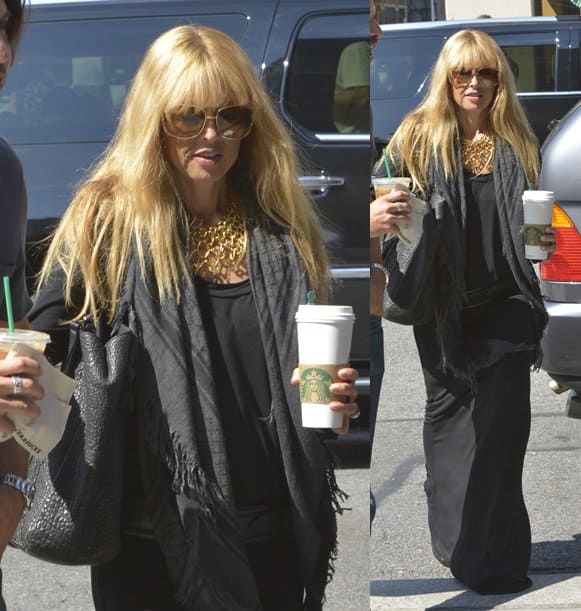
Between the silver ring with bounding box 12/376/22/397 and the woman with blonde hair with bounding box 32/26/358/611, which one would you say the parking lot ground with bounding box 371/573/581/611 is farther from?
the silver ring with bounding box 12/376/22/397

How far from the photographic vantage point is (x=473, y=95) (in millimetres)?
2818

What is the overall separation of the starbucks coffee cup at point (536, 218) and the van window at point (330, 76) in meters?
1.00

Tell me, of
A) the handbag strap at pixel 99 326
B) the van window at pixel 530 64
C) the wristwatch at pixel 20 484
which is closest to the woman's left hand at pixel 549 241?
the van window at pixel 530 64

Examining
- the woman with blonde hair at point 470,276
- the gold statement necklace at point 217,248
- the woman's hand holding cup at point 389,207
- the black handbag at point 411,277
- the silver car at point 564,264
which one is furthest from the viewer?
the silver car at point 564,264

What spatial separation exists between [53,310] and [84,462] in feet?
0.71

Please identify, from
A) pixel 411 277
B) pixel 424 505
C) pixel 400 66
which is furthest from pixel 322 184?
pixel 424 505

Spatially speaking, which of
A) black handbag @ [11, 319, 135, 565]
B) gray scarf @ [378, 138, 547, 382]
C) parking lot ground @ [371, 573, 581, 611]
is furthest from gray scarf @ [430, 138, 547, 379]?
black handbag @ [11, 319, 135, 565]

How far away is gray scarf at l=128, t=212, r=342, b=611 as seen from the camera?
180cm

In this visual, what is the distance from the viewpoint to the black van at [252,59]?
5.88ft

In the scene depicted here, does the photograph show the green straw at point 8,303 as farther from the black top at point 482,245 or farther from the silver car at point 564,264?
the silver car at point 564,264

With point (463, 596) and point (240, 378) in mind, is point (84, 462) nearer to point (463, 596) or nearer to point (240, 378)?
point (240, 378)

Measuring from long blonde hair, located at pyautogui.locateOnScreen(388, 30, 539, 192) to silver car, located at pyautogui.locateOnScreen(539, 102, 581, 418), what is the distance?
7 centimetres

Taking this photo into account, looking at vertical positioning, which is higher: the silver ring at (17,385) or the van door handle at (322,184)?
the van door handle at (322,184)

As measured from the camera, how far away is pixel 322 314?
69.7 inches
